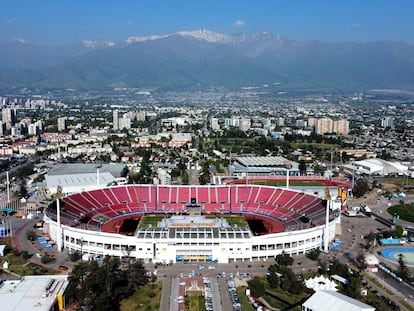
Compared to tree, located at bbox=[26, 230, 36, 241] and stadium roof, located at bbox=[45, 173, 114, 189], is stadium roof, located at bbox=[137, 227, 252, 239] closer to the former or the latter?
tree, located at bbox=[26, 230, 36, 241]

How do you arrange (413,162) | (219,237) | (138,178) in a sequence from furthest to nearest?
(413,162) < (138,178) < (219,237)

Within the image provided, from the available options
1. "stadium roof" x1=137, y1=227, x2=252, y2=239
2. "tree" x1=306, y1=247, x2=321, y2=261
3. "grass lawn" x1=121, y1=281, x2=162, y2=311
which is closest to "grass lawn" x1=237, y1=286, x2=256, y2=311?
"grass lawn" x1=121, y1=281, x2=162, y2=311

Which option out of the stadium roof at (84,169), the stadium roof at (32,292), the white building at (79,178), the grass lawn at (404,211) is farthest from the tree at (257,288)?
the stadium roof at (84,169)

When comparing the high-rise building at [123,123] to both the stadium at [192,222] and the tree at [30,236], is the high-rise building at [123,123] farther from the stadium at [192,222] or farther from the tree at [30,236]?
the tree at [30,236]

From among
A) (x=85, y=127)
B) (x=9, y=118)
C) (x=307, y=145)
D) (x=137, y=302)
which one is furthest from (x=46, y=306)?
(x=9, y=118)

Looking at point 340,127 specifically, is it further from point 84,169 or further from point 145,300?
point 145,300

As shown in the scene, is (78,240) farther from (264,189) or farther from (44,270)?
(264,189)

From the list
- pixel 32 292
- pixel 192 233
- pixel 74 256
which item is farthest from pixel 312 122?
pixel 32 292
